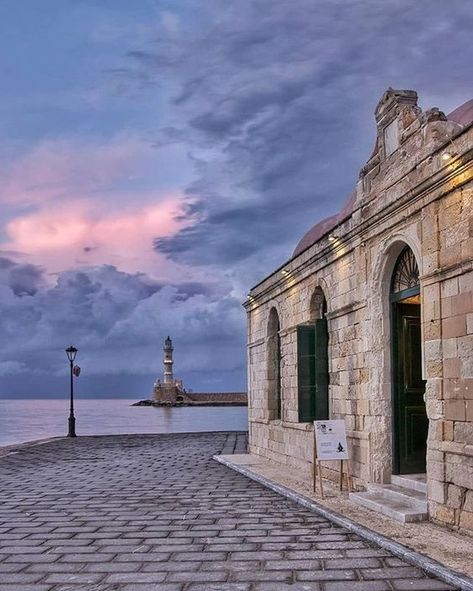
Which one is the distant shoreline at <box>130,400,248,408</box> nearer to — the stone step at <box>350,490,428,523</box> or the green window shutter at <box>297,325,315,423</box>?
the green window shutter at <box>297,325,315,423</box>

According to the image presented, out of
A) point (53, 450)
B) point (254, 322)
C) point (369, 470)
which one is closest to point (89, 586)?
point (369, 470)

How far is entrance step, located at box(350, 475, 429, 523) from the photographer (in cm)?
852

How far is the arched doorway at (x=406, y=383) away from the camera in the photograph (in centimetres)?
1052

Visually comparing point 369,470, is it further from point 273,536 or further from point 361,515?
point 273,536

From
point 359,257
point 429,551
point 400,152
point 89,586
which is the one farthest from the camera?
point 359,257

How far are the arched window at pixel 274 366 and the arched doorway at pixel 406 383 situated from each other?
22.0 feet

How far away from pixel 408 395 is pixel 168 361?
9994cm

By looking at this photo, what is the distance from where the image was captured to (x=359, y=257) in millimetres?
11430

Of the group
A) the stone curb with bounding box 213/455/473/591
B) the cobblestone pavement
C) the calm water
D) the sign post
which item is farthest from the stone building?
the calm water

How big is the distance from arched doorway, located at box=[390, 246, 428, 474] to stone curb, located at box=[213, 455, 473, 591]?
153 cm

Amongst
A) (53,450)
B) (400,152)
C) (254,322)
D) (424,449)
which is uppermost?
(400,152)

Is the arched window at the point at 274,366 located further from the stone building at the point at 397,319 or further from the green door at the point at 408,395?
the green door at the point at 408,395

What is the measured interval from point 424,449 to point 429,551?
3.67 meters

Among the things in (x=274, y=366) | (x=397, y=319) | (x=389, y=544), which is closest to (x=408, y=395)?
(x=397, y=319)
